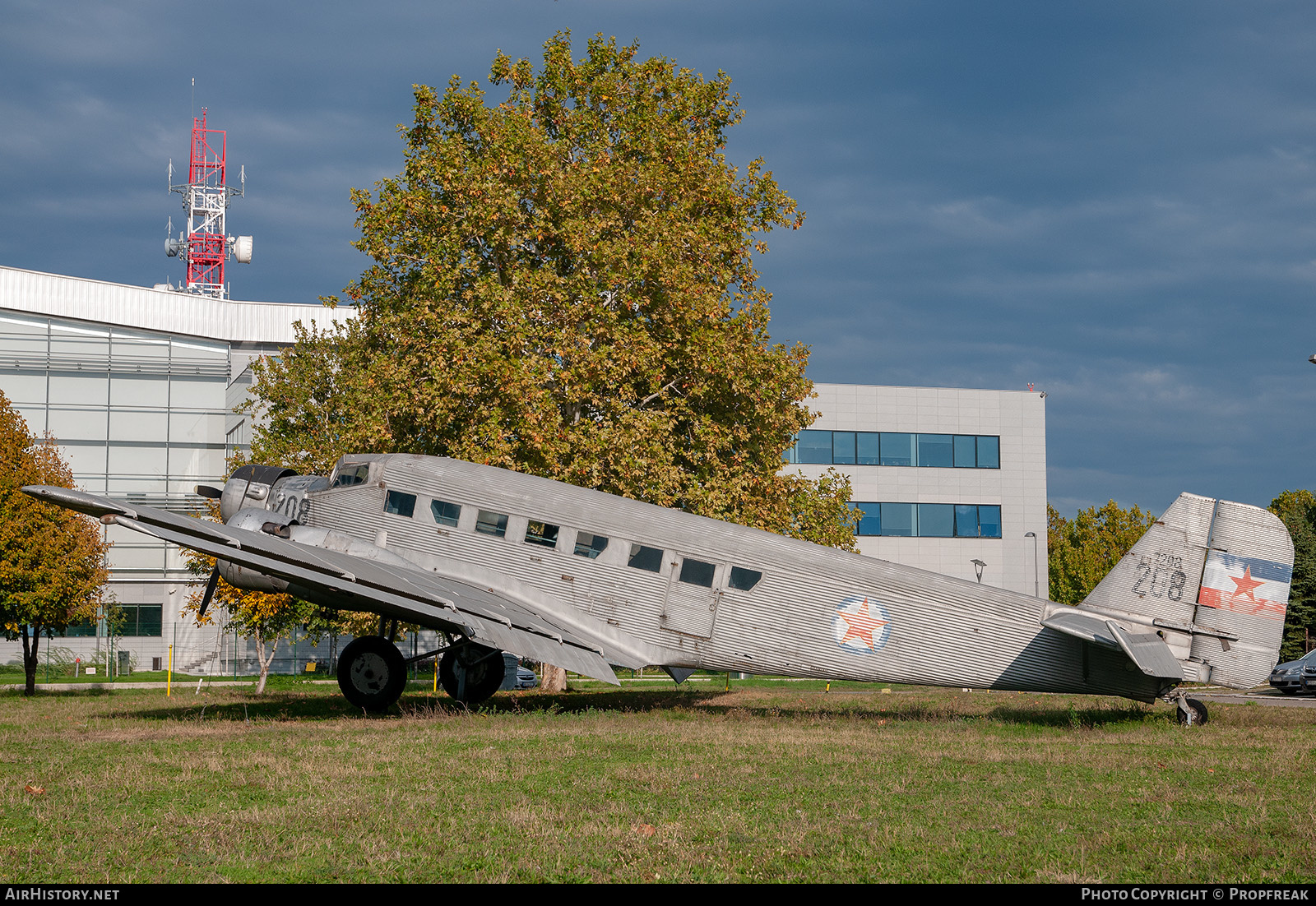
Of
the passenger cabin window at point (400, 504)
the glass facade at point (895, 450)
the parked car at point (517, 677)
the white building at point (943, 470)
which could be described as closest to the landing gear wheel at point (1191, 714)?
the passenger cabin window at point (400, 504)

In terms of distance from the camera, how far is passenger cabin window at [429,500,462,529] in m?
18.5

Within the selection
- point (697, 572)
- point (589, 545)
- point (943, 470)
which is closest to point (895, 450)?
point (943, 470)

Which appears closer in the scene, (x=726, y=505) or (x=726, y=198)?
(x=726, y=505)

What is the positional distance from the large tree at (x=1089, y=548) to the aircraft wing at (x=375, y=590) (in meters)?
72.0

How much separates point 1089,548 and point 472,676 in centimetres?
7227

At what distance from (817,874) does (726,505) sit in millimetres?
18593

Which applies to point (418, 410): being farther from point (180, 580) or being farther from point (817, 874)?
point (180, 580)

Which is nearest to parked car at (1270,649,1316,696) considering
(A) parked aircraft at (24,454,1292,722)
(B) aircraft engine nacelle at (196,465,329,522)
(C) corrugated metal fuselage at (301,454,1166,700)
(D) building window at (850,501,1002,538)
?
(A) parked aircraft at (24,454,1292,722)

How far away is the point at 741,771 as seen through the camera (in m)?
11.4

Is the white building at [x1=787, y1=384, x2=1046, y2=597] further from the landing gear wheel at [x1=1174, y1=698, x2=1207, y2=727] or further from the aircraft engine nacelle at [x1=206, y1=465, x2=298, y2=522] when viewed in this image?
the landing gear wheel at [x1=1174, y1=698, x2=1207, y2=727]

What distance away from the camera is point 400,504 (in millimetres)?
18812

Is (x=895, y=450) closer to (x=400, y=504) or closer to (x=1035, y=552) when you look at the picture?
(x=1035, y=552)

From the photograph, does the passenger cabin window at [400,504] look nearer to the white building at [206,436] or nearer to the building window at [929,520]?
the white building at [206,436]
